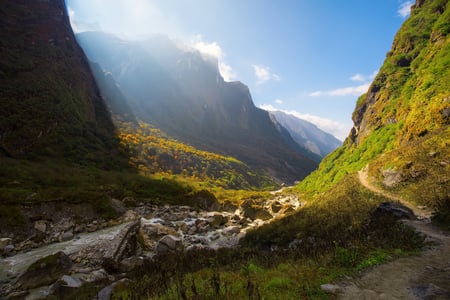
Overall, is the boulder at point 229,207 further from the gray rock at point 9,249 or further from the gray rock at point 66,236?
the gray rock at point 9,249

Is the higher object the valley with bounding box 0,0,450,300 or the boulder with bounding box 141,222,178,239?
the valley with bounding box 0,0,450,300

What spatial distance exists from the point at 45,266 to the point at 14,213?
9655 mm

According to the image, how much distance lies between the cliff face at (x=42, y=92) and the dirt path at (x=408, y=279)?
159 feet

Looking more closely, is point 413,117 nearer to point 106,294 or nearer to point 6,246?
point 106,294

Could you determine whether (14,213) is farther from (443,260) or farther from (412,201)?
(412,201)

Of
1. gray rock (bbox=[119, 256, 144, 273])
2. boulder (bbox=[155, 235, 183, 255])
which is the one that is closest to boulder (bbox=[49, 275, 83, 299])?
gray rock (bbox=[119, 256, 144, 273])

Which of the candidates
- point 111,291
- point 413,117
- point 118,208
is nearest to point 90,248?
point 111,291

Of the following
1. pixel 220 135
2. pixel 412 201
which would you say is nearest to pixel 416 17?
pixel 412 201

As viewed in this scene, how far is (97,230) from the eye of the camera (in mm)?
19453

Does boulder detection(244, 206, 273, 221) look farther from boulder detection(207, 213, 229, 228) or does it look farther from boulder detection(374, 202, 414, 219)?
boulder detection(374, 202, 414, 219)

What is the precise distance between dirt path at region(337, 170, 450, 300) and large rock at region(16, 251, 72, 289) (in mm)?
13325

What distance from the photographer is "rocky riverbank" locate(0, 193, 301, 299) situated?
34.2ft

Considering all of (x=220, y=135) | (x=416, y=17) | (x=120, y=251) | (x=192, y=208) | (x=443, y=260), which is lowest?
(x=192, y=208)

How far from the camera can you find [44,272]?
35.2ft
